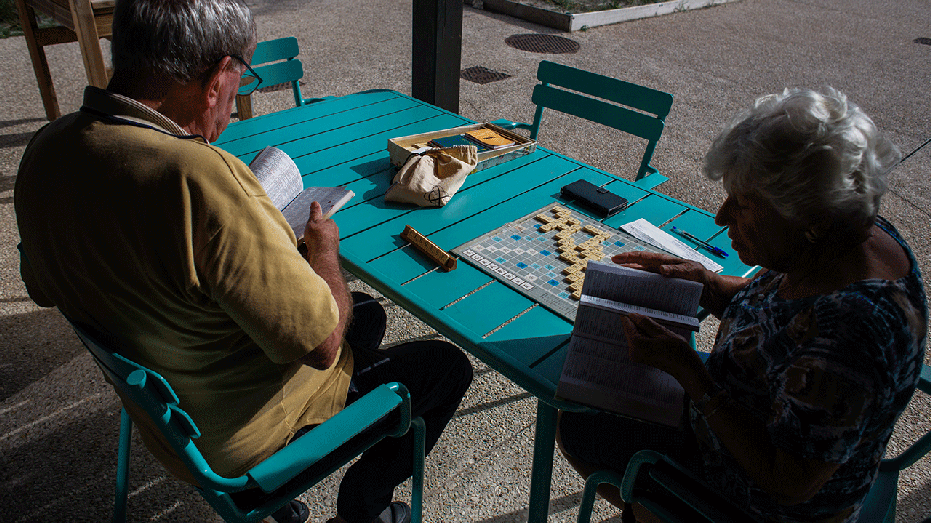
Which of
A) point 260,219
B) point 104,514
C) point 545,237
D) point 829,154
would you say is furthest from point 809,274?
point 104,514

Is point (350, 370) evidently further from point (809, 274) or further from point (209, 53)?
point (809, 274)

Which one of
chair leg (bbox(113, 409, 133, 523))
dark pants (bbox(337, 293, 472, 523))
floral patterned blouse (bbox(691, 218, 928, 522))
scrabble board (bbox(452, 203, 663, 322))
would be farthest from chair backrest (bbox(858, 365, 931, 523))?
chair leg (bbox(113, 409, 133, 523))

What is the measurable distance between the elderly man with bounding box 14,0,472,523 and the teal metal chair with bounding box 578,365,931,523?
757 millimetres

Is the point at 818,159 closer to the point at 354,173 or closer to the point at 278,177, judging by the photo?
the point at 278,177

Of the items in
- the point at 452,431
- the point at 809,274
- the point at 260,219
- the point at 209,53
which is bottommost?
the point at 452,431

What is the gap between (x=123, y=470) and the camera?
1882 mm

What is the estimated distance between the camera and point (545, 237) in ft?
6.48

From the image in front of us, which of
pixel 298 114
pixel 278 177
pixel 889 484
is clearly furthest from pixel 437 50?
pixel 889 484

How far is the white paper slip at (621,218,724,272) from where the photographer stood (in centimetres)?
190

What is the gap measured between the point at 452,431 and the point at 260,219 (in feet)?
5.16

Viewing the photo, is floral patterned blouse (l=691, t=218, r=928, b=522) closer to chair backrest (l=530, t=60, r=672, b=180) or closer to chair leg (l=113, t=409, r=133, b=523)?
chair backrest (l=530, t=60, r=672, b=180)

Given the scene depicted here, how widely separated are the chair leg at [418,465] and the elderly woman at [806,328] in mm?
Answer: 658

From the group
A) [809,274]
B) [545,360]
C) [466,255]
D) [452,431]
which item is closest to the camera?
[809,274]

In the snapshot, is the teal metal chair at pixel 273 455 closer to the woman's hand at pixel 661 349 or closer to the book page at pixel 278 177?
the woman's hand at pixel 661 349
